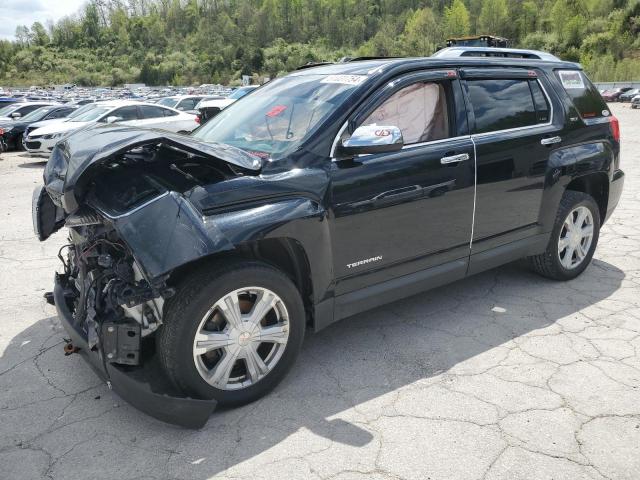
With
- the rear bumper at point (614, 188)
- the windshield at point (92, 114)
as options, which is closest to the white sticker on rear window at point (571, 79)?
the rear bumper at point (614, 188)

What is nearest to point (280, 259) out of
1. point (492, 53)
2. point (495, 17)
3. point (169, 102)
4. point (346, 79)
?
point (346, 79)

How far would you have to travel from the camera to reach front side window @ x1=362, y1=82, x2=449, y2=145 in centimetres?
349

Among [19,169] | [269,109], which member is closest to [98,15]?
[19,169]

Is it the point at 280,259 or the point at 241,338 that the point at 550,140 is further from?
the point at 241,338

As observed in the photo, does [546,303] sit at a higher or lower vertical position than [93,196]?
lower

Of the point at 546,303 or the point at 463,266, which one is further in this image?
the point at 546,303

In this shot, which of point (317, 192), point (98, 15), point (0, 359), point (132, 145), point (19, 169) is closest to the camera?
point (132, 145)

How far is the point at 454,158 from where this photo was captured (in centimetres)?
361

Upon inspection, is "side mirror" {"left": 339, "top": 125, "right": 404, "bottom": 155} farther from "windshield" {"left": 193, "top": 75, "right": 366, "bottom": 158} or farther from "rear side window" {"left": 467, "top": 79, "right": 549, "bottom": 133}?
"rear side window" {"left": 467, "top": 79, "right": 549, "bottom": 133}

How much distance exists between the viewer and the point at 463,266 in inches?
153

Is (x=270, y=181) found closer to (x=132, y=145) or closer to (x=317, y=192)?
(x=317, y=192)

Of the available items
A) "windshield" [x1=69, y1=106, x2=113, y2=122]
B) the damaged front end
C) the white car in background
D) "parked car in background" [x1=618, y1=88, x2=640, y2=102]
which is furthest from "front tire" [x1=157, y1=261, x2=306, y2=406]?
"parked car in background" [x1=618, y1=88, x2=640, y2=102]

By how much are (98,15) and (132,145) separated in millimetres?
197889

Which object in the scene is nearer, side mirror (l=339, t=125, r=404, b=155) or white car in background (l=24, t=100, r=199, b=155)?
side mirror (l=339, t=125, r=404, b=155)
